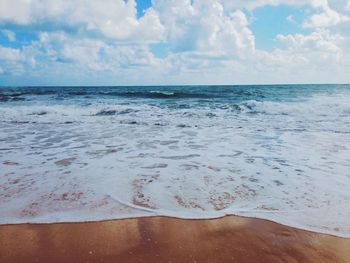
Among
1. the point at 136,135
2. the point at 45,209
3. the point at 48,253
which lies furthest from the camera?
the point at 136,135

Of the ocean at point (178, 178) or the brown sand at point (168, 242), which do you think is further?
the ocean at point (178, 178)

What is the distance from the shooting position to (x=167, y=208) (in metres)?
3.53

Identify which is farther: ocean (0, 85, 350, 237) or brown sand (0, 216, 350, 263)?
ocean (0, 85, 350, 237)

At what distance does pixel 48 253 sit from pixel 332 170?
15.2 feet

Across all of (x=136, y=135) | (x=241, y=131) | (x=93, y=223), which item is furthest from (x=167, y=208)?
(x=241, y=131)

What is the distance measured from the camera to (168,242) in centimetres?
277

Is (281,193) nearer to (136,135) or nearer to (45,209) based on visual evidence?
(45,209)

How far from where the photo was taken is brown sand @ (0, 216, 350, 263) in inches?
99.5

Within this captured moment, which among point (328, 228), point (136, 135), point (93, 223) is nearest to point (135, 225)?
point (93, 223)

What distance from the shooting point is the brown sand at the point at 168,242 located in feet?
8.29

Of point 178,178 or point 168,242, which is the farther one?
point 178,178

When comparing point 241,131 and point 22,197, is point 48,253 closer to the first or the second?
point 22,197

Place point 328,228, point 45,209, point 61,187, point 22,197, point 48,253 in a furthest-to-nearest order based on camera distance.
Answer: point 61,187, point 22,197, point 45,209, point 328,228, point 48,253

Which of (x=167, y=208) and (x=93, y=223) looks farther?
(x=167, y=208)
